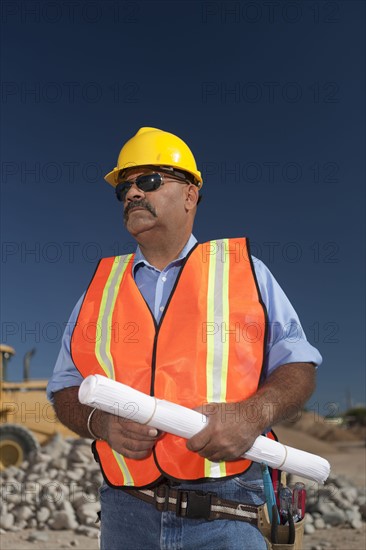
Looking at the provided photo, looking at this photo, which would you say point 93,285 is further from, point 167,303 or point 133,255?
point 167,303

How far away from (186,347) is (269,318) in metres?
0.34

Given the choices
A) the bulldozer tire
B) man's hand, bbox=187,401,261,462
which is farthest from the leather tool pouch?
the bulldozer tire

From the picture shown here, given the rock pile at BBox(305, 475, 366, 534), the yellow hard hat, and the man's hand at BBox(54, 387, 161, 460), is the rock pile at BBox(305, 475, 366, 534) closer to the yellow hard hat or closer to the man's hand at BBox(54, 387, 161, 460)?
the man's hand at BBox(54, 387, 161, 460)

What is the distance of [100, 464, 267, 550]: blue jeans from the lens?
2105mm

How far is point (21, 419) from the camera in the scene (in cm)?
1401

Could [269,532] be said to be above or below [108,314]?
below

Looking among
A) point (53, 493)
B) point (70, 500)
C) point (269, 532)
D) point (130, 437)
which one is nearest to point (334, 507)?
point (70, 500)

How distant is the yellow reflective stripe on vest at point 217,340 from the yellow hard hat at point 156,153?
0.48 m

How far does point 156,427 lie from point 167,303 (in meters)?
0.52

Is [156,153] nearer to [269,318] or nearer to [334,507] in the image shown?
[269,318]

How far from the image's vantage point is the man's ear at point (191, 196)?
102 inches

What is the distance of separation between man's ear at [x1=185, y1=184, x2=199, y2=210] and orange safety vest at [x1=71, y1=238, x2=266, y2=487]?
193 millimetres

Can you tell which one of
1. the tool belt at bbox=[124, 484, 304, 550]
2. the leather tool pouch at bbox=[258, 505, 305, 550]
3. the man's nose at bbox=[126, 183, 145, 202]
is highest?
the man's nose at bbox=[126, 183, 145, 202]

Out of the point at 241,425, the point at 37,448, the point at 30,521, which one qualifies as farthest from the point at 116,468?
the point at 37,448
